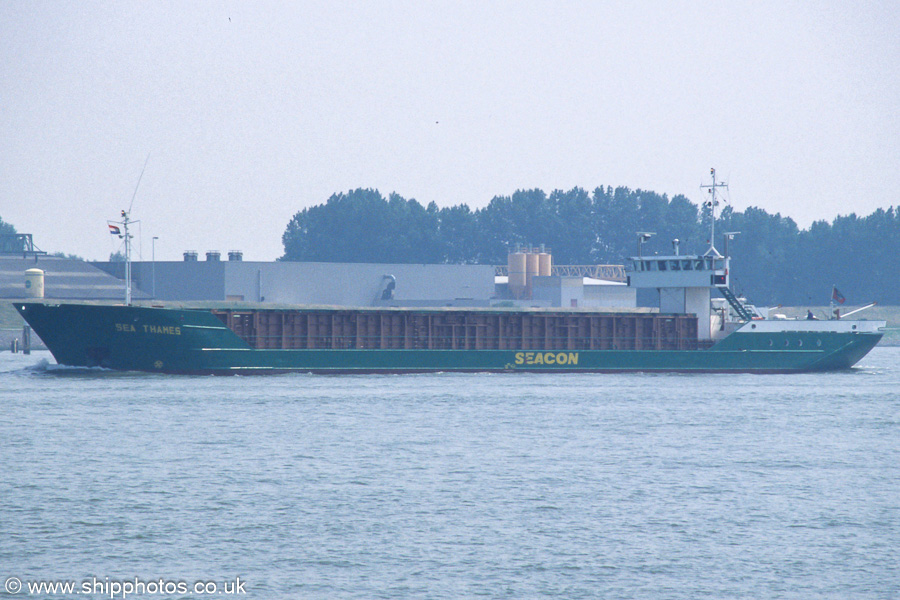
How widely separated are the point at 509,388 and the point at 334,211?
466 feet

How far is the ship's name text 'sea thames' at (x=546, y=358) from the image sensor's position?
64.7 m

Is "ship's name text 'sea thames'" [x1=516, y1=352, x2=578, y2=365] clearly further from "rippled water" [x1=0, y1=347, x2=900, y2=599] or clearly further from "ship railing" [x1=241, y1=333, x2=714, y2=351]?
"rippled water" [x1=0, y1=347, x2=900, y2=599]

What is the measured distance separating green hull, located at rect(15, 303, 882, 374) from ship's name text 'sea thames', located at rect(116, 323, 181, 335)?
54 mm

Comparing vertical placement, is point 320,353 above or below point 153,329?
below

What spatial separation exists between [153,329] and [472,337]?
19481 millimetres

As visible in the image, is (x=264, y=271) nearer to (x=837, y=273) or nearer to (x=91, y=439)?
(x=91, y=439)

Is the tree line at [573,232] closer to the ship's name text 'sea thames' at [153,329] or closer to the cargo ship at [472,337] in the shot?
the cargo ship at [472,337]

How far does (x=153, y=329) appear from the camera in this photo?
56.4m

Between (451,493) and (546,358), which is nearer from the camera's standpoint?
(451,493)

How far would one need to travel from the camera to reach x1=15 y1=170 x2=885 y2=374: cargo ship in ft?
188

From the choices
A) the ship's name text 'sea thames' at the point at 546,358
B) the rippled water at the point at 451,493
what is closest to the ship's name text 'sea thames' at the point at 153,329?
the rippled water at the point at 451,493

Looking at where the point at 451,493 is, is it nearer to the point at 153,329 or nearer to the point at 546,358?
the point at 153,329

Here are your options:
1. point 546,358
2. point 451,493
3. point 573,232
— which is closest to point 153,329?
point 546,358

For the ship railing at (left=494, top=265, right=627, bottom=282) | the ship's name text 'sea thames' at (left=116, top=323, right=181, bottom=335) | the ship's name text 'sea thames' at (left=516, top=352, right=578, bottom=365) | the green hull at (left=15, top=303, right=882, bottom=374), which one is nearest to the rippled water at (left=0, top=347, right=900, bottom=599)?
the ship's name text 'sea thames' at (left=116, top=323, right=181, bottom=335)
